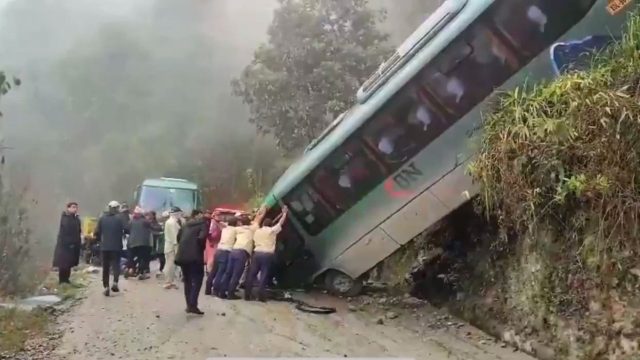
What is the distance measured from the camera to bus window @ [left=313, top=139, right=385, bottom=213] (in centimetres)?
928

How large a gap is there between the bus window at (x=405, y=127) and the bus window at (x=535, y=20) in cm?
120

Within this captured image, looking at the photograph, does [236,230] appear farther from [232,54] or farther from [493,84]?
[232,54]

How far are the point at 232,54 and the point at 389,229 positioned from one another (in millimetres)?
31429

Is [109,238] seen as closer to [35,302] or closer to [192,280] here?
[35,302]

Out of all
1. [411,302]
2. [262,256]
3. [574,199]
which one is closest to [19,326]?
[262,256]

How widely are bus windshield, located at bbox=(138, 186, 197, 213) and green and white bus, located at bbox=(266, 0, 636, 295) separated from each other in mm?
8565

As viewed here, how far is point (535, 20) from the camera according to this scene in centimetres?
829

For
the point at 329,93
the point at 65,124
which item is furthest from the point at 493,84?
the point at 65,124

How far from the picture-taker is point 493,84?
849cm

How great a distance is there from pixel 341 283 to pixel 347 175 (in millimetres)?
1558

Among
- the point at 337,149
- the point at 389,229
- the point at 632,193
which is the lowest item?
the point at 632,193

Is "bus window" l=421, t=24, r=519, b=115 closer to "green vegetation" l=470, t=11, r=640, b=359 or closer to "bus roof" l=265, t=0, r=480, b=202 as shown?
"bus roof" l=265, t=0, r=480, b=202

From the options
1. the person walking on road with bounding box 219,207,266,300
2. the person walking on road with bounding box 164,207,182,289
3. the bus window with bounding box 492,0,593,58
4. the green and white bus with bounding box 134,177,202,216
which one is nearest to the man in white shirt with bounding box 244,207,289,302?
the person walking on road with bounding box 219,207,266,300

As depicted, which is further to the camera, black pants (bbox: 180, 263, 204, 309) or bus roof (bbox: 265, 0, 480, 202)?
bus roof (bbox: 265, 0, 480, 202)
